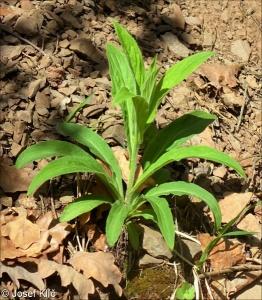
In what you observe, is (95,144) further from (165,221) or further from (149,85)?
(165,221)

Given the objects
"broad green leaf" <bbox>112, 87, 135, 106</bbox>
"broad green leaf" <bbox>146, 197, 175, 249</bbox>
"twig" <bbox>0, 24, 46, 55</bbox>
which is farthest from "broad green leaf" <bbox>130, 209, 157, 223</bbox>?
"twig" <bbox>0, 24, 46, 55</bbox>

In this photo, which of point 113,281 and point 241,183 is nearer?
point 113,281

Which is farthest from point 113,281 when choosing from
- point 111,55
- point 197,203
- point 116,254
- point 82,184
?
point 111,55

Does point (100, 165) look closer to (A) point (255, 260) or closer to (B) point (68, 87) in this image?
(B) point (68, 87)

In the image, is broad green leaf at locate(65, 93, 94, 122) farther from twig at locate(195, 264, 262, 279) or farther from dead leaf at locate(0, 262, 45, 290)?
twig at locate(195, 264, 262, 279)

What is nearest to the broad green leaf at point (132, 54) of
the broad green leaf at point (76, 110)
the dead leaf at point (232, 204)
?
the broad green leaf at point (76, 110)

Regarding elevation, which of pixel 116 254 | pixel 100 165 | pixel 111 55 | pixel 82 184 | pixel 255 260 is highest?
pixel 111 55
